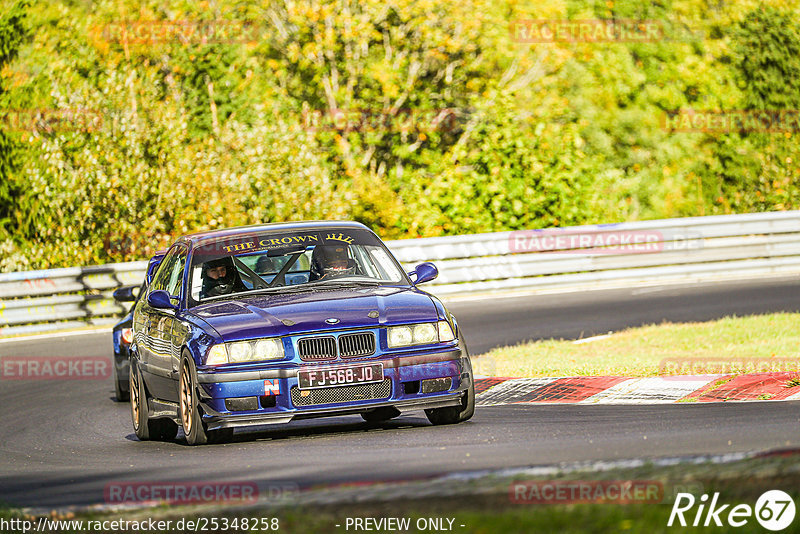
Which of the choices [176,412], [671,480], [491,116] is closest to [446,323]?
[176,412]

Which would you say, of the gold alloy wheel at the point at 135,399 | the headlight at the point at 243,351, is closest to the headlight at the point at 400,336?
the headlight at the point at 243,351

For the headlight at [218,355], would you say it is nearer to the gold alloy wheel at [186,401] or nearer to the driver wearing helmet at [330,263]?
the gold alloy wheel at [186,401]

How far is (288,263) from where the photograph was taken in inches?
408

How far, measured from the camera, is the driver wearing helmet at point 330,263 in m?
10.3

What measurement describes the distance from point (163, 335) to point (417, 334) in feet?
7.07

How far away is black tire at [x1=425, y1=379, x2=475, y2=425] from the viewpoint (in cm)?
956

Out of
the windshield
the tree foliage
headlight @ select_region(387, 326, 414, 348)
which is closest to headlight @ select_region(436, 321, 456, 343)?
headlight @ select_region(387, 326, 414, 348)

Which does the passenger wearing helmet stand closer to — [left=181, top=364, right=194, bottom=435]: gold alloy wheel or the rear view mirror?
the rear view mirror

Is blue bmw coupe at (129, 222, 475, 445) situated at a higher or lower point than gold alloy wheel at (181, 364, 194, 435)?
higher

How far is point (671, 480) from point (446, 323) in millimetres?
3934

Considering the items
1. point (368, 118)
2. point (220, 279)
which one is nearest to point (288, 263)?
point (220, 279)

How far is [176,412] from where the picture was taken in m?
9.77

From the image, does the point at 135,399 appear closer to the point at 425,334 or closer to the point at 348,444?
the point at 348,444

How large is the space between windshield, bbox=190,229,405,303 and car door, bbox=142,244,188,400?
0.32m
